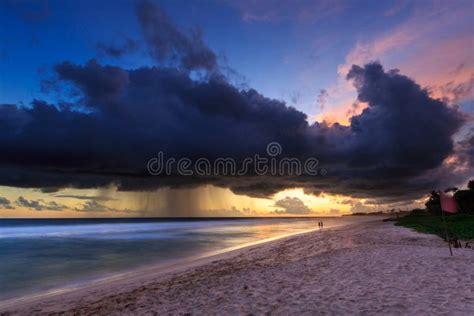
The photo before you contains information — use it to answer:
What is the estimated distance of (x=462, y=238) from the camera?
29.7 m

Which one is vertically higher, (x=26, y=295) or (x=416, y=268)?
(x=416, y=268)

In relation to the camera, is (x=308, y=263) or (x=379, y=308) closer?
(x=379, y=308)

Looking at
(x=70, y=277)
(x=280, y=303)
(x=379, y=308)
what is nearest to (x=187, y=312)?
(x=280, y=303)

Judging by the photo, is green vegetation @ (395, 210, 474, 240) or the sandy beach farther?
green vegetation @ (395, 210, 474, 240)

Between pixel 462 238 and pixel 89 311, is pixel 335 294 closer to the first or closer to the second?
pixel 89 311

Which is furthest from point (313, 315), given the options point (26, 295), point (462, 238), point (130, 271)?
point (462, 238)

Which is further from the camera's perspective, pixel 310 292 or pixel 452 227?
pixel 452 227

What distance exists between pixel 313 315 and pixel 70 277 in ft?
65.7

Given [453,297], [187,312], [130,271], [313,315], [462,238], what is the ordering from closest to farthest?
[313,315] → [453,297] → [187,312] → [130,271] → [462,238]

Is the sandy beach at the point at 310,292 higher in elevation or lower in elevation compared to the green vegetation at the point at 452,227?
lower

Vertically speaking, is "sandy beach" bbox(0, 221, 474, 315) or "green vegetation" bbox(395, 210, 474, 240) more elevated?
"green vegetation" bbox(395, 210, 474, 240)

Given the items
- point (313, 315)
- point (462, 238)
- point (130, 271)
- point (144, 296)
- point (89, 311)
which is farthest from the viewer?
point (462, 238)

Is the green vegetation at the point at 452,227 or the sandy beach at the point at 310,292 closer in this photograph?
the sandy beach at the point at 310,292

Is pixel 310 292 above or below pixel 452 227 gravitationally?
below
